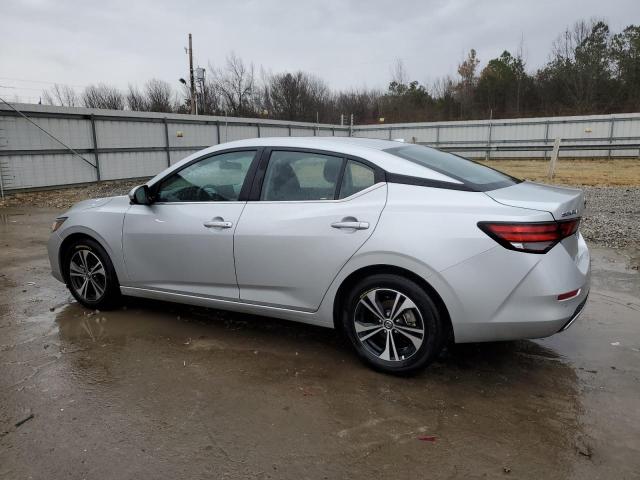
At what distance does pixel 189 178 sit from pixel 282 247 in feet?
3.90

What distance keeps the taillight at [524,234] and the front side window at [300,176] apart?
3.61 feet

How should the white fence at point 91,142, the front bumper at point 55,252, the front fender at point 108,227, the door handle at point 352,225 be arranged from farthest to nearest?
the white fence at point 91,142 < the front bumper at point 55,252 < the front fender at point 108,227 < the door handle at point 352,225

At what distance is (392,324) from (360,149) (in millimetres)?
1244

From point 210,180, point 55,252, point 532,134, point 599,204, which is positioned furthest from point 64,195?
point 532,134

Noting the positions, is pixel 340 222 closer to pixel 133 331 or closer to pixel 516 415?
pixel 516 415

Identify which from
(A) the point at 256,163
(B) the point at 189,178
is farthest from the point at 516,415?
(B) the point at 189,178

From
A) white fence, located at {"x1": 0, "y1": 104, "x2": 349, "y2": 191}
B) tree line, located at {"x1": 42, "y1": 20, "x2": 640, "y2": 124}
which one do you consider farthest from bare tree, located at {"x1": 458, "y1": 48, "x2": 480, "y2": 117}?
white fence, located at {"x1": 0, "y1": 104, "x2": 349, "y2": 191}

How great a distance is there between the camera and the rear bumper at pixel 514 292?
281 cm

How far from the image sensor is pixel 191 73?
32594 millimetres

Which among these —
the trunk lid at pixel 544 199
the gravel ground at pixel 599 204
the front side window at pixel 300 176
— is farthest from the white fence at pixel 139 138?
the trunk lid at pixel 544 199

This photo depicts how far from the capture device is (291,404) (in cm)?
295

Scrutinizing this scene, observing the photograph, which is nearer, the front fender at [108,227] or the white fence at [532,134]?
the front fender at [108,227]

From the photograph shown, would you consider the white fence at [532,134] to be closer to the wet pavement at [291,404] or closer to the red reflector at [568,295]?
the wet pavement at [291,404]

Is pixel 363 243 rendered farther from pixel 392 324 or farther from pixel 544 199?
pixel 544 199
